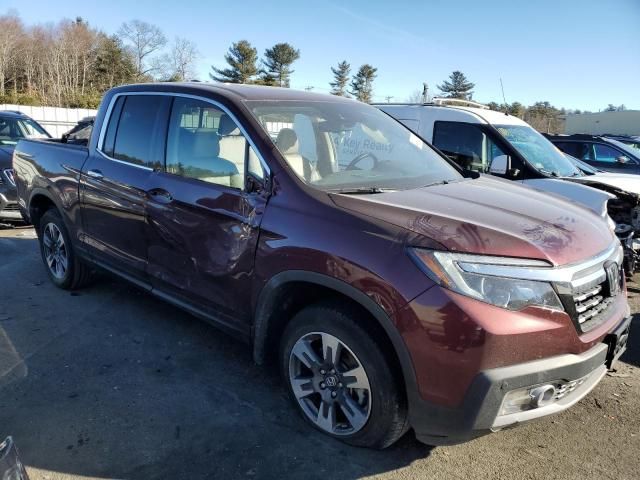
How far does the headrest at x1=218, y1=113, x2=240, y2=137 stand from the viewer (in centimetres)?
320

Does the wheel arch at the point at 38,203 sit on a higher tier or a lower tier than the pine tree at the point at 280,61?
lower

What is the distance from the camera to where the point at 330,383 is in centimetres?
273

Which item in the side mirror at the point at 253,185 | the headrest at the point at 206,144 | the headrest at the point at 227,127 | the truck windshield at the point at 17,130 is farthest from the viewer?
the truck windshield at the point at 17,130

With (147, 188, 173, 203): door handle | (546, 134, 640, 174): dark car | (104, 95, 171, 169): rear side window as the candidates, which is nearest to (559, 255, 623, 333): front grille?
(147, 188, 173, 203): door handle

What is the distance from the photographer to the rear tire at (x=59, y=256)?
482 centimetres

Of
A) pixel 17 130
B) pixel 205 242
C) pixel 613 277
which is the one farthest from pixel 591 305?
pixel 17 130

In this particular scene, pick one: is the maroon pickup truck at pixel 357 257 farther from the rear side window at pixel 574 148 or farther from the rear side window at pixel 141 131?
the rear side window at pixel 574 148

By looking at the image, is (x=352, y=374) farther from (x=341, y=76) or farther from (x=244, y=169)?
(x=341, y=76)

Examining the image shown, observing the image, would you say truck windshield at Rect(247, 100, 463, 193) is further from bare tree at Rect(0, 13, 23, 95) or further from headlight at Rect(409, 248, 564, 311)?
bare tree at Rect(0, 13, 23, 95)

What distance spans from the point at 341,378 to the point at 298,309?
492 mm

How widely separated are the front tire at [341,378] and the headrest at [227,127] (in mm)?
1234

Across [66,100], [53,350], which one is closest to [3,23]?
[66,100]

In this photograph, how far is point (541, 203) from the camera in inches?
119

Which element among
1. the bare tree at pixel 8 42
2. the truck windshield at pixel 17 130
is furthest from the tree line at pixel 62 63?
the truck windshield at pixel 17 130
